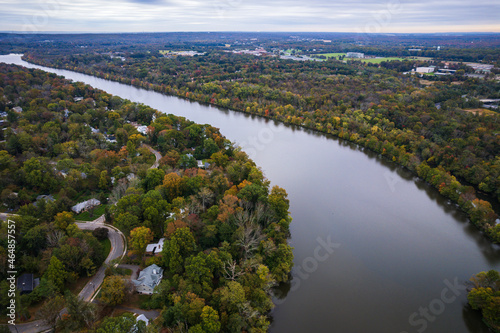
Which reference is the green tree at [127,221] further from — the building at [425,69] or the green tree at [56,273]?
the building at [425,69]

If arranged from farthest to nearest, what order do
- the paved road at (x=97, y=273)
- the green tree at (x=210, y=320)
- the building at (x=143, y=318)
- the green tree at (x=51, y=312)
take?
1. the building at (x=143, y=318)
2. the paved road at (x=97, y=273)
3. the green tree at (x=51, y=312)
4. the green tree at (x=210, y=320)

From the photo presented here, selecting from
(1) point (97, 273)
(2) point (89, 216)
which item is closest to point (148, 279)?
(1) point (97, 273)

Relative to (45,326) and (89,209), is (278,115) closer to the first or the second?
(89,209)

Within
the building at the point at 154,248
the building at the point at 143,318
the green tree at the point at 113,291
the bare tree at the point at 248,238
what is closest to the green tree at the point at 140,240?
the building at the point at 154,248

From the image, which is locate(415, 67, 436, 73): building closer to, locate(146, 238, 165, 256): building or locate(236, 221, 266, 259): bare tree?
locate(236, 221, 266, 259): bare tree

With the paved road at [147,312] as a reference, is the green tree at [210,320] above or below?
above

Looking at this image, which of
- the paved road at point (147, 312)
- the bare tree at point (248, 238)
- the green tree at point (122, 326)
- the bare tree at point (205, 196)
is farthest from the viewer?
the bare tree at point (205, 196)

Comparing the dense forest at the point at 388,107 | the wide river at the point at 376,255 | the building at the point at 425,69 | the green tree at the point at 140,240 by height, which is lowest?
the wide river at the point at 376,255
